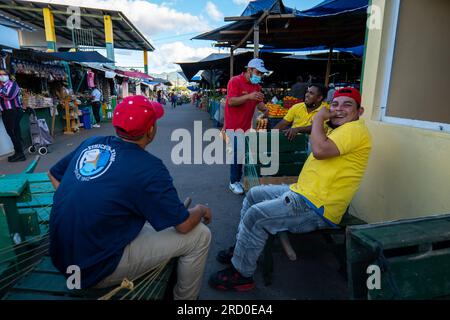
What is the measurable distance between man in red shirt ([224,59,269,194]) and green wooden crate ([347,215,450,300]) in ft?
9.24

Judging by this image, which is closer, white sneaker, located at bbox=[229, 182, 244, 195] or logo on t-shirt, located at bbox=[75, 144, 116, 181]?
logo on t-shirt, located at bbox=[75, 144, 116, 181]

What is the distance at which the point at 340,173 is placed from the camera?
2.14 m

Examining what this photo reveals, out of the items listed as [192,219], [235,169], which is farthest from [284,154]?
[192,219]

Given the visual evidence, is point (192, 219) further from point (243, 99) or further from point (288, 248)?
point (243, 99)

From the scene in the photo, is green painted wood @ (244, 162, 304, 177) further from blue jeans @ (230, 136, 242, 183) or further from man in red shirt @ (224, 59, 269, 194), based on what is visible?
man in red shirt @ (224, 59, 269, 194)

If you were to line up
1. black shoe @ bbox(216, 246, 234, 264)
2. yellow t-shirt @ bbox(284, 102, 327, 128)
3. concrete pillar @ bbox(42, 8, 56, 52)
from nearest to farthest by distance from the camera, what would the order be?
1. black shoe @ bbox(216, 246, 234, 264)
2. yellow t-shirt @ bbox(284, 102, 327, 128)
3. concrete pillar @ bbox(42, 8, 56, 52)

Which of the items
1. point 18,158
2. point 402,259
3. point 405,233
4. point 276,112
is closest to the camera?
point 402,259

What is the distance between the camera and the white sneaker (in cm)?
442

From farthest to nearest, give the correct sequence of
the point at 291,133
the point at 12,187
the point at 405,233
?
the point at 291,133 < the point at 12,187 < the point at 405,233

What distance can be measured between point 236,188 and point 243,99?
54.7 inches

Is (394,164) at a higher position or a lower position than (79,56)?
lower

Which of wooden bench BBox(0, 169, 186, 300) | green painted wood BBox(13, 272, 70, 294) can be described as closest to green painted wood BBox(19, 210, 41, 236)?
wooden bench BBox(0, 169, 186, 300)

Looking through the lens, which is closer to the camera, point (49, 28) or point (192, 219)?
point (192, 219)

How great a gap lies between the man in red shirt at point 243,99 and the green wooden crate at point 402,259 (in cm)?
281
